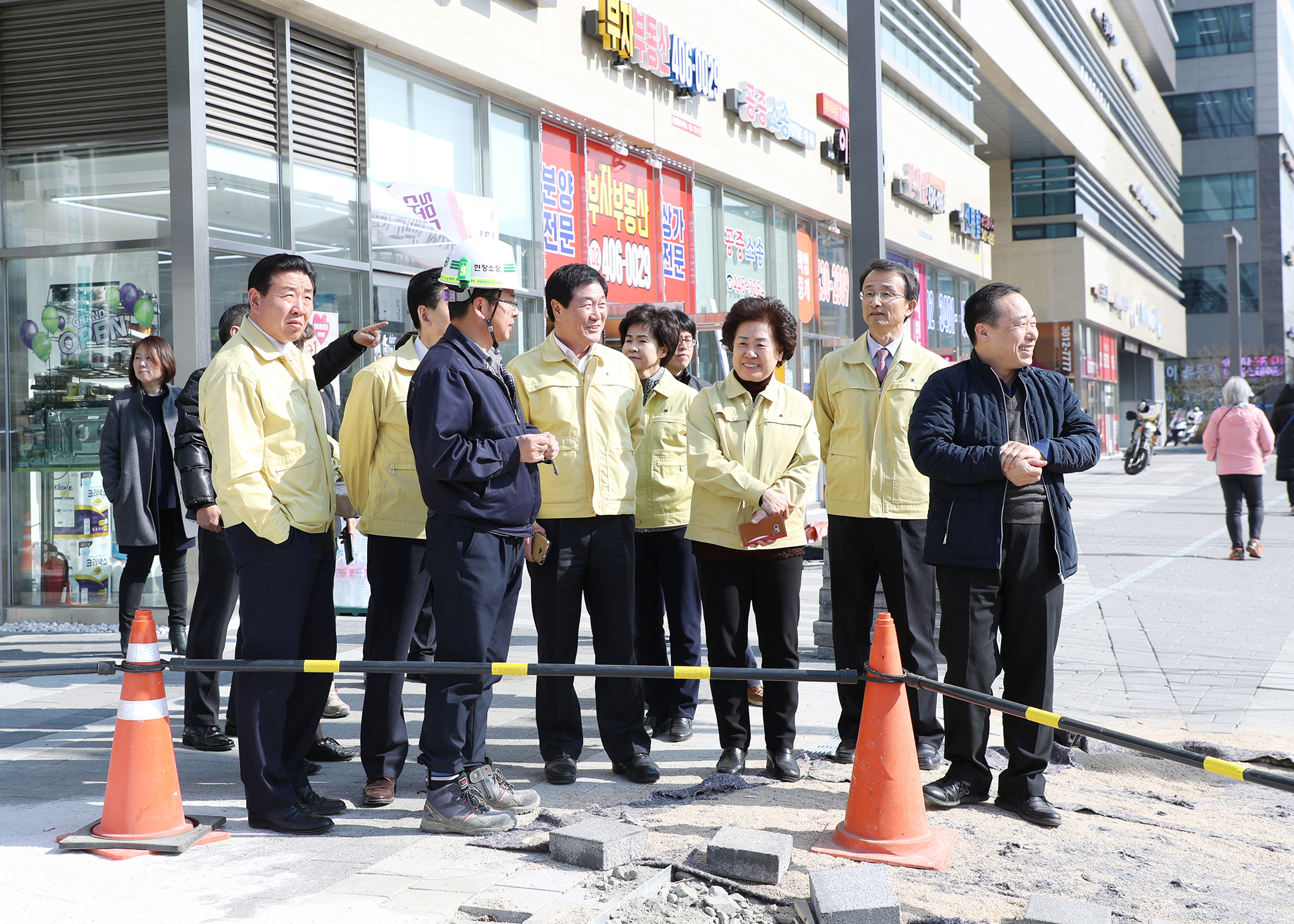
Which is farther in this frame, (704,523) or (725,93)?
(725,93)

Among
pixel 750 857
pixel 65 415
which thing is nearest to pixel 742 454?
pixel 750 857

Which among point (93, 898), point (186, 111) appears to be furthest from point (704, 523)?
point (186, 111)

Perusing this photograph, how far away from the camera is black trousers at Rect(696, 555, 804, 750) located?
5.04 meters

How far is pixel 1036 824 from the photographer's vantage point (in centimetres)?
435

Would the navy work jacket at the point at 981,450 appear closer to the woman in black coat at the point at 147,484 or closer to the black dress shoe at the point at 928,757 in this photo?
the black dress shoe at the point at 928,757

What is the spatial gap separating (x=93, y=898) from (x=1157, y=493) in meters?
23.3

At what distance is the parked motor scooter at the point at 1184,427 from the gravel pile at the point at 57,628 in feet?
151

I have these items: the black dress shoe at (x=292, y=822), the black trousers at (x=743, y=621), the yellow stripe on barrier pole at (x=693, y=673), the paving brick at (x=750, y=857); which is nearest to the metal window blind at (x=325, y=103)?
the black trousers at (x=743, y=621)

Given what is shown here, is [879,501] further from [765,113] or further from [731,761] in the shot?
[765,113]

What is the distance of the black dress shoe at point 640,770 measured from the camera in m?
4.86

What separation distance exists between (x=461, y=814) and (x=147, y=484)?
434 cm

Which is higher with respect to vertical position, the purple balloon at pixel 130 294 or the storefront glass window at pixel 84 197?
the storefront glass window at pixel 84 197

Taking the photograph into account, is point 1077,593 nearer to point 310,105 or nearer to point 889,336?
point 889,336

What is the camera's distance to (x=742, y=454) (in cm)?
518
